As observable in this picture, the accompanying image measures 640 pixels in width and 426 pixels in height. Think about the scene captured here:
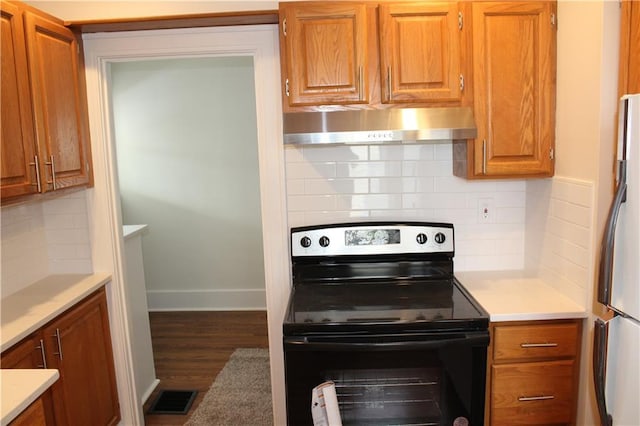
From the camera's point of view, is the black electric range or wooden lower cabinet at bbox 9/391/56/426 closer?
wooden lower cabinet at bbox 9/391/56/426

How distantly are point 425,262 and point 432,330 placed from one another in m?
0.58

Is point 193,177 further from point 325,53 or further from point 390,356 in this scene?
point 390,356

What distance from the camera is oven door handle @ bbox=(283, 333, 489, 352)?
1840mm

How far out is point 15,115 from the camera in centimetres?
189

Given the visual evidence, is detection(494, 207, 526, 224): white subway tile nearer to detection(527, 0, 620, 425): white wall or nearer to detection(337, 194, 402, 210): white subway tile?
detection(527, 0, 620, 425): white wall

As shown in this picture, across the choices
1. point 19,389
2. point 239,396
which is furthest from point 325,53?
point 239,396

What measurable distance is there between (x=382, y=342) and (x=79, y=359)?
1380 mm

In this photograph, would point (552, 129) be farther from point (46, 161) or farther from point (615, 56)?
point (46, 161)

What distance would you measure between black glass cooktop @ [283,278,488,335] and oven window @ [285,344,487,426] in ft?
0.31

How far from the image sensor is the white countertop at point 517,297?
199cm

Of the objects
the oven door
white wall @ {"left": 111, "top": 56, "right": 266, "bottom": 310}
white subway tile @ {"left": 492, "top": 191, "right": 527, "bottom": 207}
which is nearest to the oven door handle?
the oven door

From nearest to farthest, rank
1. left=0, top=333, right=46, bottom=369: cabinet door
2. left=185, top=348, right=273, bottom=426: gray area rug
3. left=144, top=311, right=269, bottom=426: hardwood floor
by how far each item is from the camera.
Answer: left=0, top=333, right=46, bottom=369: cabinet door → left=185, top=348, right=273, bottom=426: gray area rug → left=144, top=311, right=269, bottom=426: hardwood floor

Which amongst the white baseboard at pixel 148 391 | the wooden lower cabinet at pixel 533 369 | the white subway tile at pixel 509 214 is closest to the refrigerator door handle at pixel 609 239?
the wooden lower cabinet at pixel 533 369

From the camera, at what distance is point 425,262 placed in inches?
94.2
